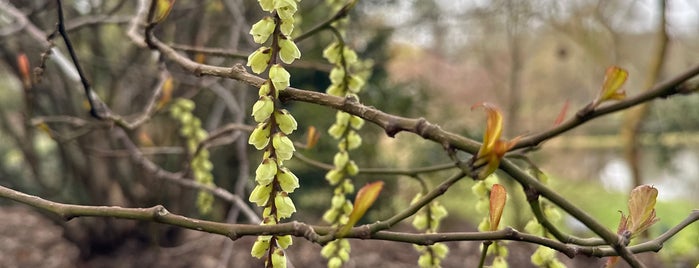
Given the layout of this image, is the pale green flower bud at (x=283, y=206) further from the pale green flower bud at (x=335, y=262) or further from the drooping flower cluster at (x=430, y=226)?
the pale green flower bud at (x=335, y=262)

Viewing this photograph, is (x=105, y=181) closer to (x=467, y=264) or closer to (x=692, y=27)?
(x=467, y=264)

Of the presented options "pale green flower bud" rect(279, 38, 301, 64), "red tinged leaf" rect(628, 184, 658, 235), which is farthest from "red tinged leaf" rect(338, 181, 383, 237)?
"red tinged leaf" rect(628, 184, 658, 235)

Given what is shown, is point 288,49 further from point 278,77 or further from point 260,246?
point 260,246

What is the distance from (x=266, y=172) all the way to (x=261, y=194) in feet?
0.16

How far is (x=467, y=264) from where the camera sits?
4340 millimetres

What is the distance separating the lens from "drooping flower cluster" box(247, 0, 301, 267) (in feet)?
2.68

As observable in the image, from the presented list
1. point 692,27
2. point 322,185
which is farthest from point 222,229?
point 692,27

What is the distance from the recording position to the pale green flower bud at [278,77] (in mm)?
808

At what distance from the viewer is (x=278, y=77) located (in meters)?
0.81

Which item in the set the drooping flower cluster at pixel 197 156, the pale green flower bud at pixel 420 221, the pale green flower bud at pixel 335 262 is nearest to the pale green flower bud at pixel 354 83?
the pale green flower bud at pixel 420 221

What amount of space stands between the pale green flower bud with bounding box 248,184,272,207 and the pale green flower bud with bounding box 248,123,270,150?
53mm

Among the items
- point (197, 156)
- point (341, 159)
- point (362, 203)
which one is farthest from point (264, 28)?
point (197, 156)

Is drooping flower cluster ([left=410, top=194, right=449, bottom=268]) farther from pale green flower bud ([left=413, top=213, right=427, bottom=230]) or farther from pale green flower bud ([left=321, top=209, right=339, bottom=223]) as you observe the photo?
pale green flower bud ([left=321, top=209, right=339, bottom=223])

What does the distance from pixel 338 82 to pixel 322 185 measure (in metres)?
4.12
